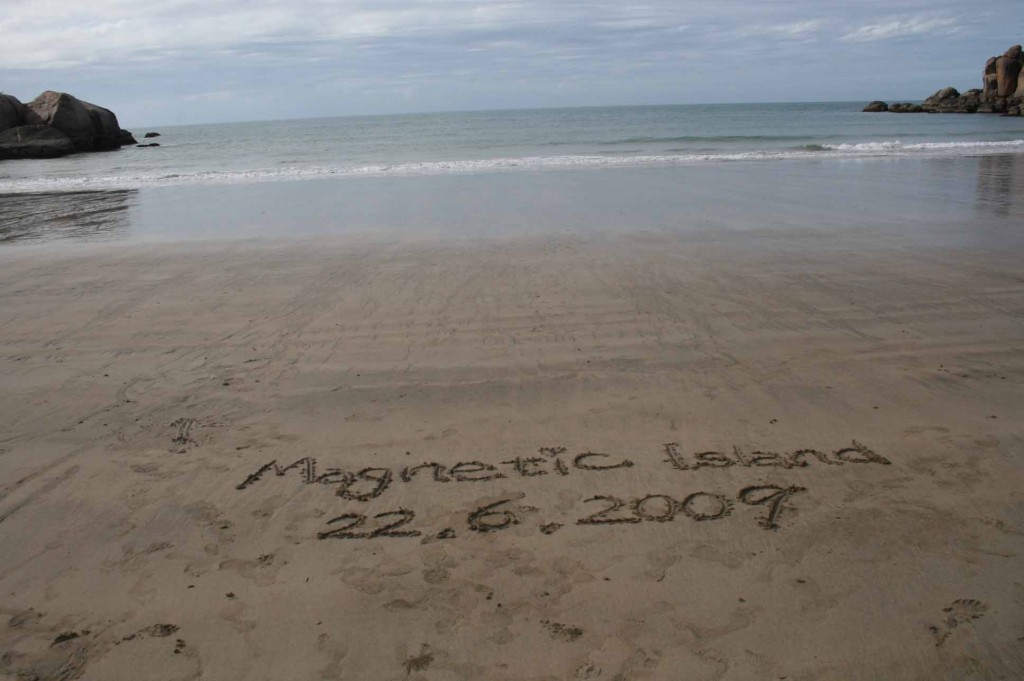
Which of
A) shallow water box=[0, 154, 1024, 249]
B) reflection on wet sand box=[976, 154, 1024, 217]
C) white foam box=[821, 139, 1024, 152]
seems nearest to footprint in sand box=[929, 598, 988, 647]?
shallow water box=[0, 154, 1024, 249]

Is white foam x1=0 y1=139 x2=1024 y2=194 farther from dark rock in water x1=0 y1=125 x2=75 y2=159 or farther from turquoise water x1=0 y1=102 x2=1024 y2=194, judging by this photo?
dark rock in water x1=0 y1=125 x2=75 y2=159

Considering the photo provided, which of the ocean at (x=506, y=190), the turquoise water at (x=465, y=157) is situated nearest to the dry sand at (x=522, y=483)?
the ocean at (x=506, y=190)

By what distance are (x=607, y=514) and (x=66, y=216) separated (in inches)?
522

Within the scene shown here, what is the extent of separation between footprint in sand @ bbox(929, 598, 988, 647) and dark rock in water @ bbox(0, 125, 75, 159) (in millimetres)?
38395

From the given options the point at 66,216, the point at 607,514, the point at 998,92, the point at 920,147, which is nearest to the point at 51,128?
the point at 66,216

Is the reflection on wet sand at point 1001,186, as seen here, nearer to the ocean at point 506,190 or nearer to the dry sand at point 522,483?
the ocean at point 506,190

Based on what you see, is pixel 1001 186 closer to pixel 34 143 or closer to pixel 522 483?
pixel 522 483

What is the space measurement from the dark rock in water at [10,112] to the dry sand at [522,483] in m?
34.1

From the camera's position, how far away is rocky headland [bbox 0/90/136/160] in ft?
104

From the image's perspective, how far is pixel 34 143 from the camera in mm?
31734

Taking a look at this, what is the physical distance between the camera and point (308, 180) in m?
18.1

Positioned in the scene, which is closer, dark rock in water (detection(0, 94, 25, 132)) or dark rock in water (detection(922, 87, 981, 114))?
dark rock in water (detection(0, 94, 25, 132))

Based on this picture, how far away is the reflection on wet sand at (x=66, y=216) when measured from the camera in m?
10.5

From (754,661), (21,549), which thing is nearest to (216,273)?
(21,549)
